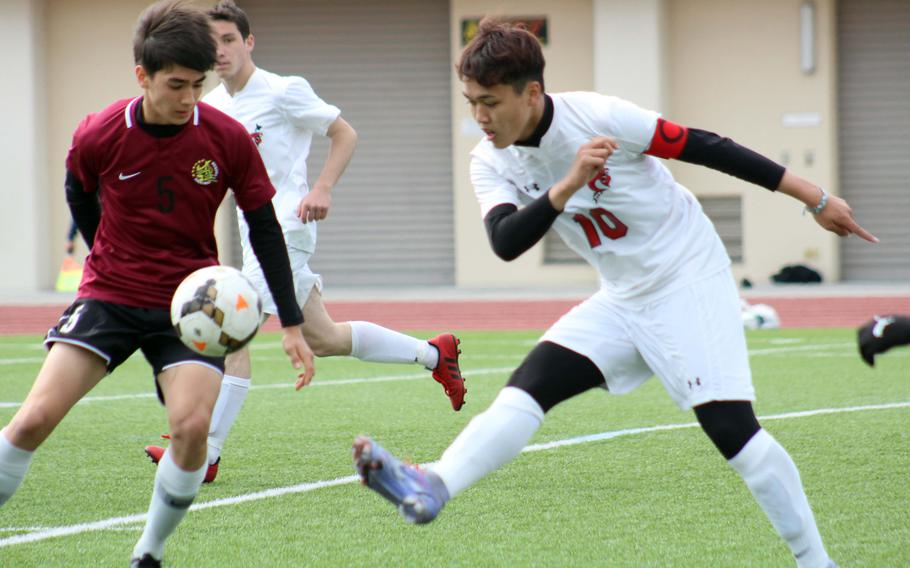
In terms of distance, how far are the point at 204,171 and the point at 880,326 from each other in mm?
2171

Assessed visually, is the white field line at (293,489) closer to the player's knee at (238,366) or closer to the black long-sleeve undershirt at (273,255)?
the player's knee at (238,366)

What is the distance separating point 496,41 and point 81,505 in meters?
2.66

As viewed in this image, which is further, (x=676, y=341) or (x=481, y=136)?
(x=481, y=136)

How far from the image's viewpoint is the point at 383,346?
23.1 ft

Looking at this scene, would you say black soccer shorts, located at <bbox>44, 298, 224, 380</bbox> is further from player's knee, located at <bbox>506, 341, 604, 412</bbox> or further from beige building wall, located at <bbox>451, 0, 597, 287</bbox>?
beige building wall, located at <bbox>451, 0, 597, 287</bbox>

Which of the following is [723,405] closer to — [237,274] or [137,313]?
[237,274]

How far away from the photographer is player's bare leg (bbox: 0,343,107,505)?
418cm

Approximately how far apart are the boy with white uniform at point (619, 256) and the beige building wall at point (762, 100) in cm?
1650

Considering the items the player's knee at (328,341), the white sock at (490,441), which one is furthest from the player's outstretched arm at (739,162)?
the player's knee at (328,341)

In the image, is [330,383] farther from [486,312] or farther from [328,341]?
[486,312]

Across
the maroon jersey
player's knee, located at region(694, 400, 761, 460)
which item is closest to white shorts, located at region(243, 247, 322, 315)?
the maroon jersey

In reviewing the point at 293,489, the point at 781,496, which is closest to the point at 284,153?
the point at 293,489

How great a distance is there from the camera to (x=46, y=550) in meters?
4.63

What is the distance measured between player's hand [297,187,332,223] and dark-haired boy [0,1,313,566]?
1.59 m
